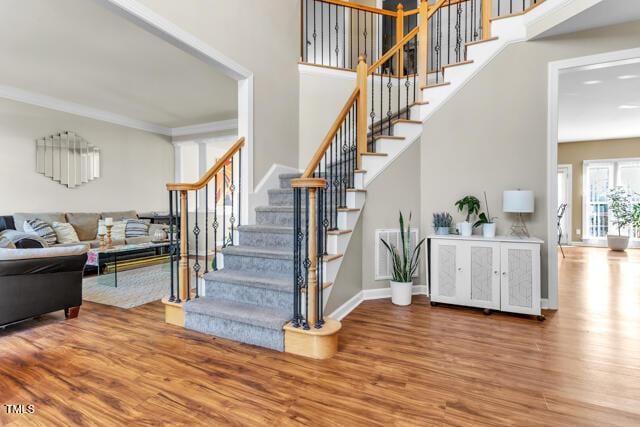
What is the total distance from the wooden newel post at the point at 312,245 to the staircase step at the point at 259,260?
54 centimetres

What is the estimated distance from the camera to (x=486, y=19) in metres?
3.49

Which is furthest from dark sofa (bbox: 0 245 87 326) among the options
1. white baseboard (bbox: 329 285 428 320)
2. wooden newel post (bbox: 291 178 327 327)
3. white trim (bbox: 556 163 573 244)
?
white trim (bbox: 556 163 573 244)

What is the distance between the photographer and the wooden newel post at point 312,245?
7.35 feet

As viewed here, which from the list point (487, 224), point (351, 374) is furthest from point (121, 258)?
point (487, 224)

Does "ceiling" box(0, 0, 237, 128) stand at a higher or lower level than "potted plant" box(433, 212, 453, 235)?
higher

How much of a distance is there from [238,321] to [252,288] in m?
0.31

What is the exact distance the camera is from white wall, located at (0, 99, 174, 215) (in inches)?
195

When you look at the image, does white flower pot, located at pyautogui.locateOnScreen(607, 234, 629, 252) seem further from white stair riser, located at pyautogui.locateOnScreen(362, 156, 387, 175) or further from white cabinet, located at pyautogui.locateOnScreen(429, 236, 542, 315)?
white stair riser, located at pyautogui.locateOnScreen(362, 156, 387, 175)

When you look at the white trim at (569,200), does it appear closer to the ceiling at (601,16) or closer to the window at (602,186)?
the window at (602,186)

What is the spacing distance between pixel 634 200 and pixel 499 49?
718 cm

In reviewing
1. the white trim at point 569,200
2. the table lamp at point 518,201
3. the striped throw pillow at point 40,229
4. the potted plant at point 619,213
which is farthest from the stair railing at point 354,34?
the potted plant at point 619,213

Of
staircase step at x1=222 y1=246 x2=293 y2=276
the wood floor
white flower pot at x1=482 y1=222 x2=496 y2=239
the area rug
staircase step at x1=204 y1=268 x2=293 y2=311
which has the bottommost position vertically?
the wood floor

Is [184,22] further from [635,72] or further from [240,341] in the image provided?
[635,72]

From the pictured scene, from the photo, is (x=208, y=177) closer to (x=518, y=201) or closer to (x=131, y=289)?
(x=131, y=289)
